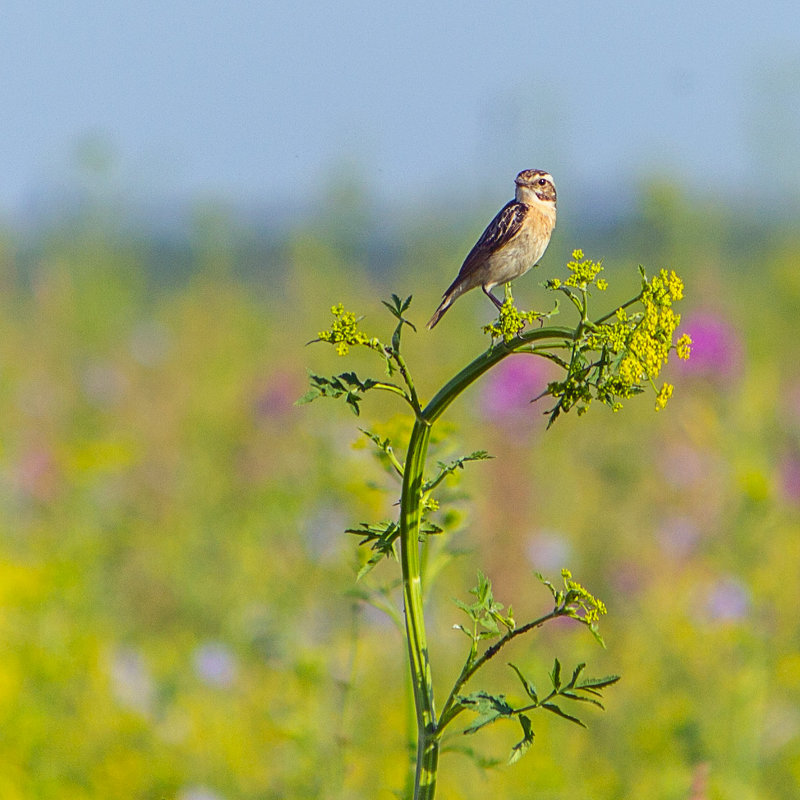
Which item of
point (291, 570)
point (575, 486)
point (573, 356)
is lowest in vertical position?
point (573, 356)

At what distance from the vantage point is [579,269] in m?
1.01

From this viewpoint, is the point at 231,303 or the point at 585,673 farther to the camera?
the point at 231,303

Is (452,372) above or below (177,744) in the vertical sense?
above

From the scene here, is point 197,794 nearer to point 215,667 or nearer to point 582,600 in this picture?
point 215,667

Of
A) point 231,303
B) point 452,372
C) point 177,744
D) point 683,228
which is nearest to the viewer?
point 177,744

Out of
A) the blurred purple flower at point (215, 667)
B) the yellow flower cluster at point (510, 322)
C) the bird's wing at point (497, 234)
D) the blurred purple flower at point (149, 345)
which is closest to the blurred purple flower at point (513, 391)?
the blurred purple flower at point (215, 667)

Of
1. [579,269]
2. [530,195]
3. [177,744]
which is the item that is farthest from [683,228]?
[579,269]

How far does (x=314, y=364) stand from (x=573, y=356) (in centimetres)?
737

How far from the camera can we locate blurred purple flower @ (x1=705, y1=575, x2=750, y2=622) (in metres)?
3.46

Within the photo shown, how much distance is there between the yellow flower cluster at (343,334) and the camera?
0.96 m

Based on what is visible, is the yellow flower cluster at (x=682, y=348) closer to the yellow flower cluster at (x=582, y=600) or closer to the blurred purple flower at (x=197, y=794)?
the yellow flower cluster at (x=582, y=600)

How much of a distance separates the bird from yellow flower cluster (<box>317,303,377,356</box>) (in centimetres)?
67

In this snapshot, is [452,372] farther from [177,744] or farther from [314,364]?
[177,744]

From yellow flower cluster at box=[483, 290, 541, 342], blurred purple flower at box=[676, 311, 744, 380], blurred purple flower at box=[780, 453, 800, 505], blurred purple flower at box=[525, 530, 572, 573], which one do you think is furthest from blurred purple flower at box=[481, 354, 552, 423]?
yellow flower cluster at box=[483, 290, 541, 342]
